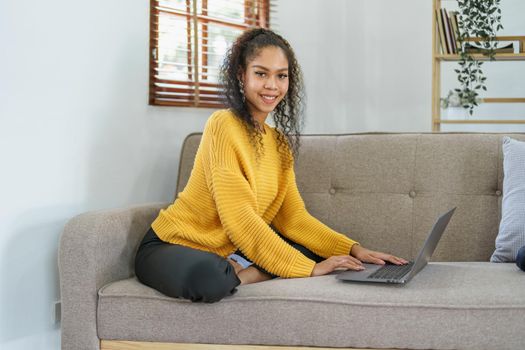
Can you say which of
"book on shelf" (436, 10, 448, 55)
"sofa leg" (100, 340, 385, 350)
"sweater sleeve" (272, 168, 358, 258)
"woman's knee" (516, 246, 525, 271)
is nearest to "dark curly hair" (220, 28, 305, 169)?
"sweater sleeve" (272, 168, 358, 258)

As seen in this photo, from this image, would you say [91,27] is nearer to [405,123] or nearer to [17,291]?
[17,291]

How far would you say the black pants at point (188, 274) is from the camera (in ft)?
6.09

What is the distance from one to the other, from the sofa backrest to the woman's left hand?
183 millimetres

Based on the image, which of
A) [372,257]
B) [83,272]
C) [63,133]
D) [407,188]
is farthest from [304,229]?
[63,133]

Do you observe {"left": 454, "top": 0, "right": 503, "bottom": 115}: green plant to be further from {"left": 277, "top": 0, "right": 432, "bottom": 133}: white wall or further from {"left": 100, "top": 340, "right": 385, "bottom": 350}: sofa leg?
{"left": 100, "top": 340, "right": 385, "bottom": 350}: sofa leg

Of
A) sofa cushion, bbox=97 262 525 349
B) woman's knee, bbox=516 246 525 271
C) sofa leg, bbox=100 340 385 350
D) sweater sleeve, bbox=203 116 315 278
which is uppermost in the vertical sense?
sweater sleeve, bbox=203 116 315 278

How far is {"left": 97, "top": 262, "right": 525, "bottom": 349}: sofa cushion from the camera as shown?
1.77 metres

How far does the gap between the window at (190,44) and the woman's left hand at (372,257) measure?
90cm

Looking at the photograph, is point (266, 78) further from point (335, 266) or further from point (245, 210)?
point (335, 266)

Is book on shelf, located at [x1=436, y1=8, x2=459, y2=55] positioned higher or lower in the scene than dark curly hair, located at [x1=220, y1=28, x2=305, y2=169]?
higher

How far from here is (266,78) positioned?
2.25m

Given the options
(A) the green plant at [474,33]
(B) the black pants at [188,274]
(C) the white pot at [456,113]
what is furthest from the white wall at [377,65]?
(B) the black pants at [188,274]

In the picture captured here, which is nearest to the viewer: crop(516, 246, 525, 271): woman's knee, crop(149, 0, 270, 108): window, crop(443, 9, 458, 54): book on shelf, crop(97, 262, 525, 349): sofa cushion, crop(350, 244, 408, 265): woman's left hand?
crop(97, 262, 525, 349): sofa cushion

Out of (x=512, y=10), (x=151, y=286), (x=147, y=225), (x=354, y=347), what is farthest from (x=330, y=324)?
(x=512, y=10)
